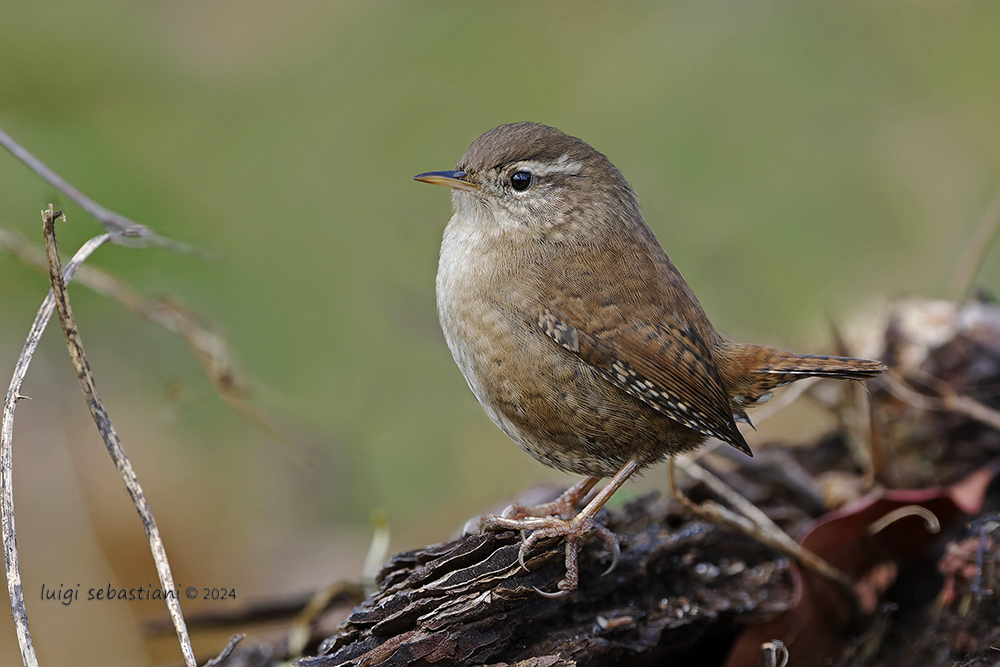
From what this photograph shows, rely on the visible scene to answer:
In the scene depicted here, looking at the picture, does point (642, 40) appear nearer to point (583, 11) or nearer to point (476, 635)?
point (583, 11)

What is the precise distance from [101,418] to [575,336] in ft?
4.59

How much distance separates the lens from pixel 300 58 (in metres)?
6.11

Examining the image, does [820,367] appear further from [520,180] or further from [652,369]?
[520,180]

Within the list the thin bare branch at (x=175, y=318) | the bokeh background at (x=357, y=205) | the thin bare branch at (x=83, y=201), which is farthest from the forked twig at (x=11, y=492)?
the bokeh background at (x=357, y=205)

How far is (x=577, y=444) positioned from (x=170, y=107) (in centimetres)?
390

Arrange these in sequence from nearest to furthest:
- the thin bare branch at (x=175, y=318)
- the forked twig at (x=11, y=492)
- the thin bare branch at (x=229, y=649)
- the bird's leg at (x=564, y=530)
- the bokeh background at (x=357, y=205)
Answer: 1. the forked twig at (x=11, y=492)
2. the thin bare branch at (x=229, y=649)
3. the bird's leg at (x=564, y=530)
4. the thin bare branch at (x=175, y=318)
5. the bokeh background at (x=357, y=205)

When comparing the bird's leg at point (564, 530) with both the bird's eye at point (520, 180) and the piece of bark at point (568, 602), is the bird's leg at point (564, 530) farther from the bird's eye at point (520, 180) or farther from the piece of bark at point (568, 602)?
the bird's eye at point (520, 180)

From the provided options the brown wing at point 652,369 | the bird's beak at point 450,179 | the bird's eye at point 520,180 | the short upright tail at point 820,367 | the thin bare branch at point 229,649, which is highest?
the bird's beak at point 450,179

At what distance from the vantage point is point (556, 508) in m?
3.12

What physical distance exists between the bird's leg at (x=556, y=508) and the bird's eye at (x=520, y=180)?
109 centimetres

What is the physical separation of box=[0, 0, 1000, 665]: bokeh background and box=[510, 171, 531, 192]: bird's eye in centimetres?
169

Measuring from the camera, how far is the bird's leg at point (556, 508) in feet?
10.1

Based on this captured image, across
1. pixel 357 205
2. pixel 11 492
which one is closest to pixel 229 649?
pixel 11 492

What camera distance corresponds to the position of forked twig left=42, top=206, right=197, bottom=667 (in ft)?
6.93
